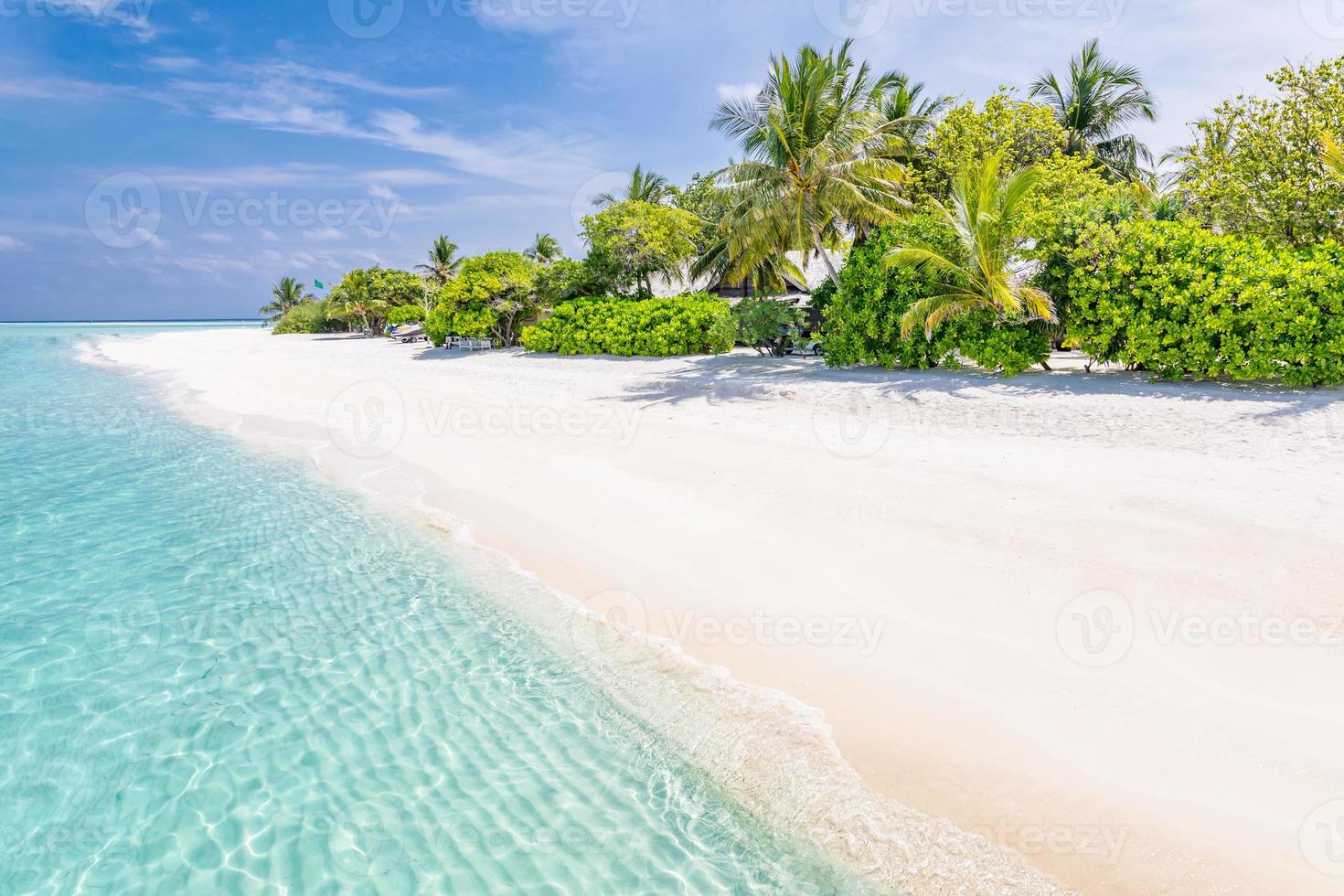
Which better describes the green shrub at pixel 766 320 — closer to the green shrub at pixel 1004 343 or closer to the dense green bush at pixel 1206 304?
the green shrub at pixel 1004 343

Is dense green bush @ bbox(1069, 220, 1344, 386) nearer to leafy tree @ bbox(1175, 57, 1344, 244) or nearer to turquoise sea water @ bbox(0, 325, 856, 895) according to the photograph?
leafy tree @ bbox(1175, 57, 1344, 244)

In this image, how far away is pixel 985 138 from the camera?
18.3 m

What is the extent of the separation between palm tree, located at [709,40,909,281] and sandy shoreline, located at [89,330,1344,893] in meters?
7.25

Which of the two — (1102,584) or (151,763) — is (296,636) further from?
(1102,584)

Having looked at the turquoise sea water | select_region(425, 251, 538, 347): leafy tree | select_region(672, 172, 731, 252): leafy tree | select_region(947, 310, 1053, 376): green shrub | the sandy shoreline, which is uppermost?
select_region(672, 172, 731, 252): leafy tree

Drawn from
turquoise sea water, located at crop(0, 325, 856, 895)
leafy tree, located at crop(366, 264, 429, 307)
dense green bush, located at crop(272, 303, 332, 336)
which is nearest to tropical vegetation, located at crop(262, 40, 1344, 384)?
turquoise sea water, located at crop(0, 325, 856, 895)

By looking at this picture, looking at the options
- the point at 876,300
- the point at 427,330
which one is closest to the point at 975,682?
the point at 876,300

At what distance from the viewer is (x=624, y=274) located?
24.5 meters

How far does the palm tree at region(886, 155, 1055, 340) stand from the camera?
13273 mm

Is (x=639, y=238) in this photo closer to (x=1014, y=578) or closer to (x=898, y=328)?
(x=898, y=328)

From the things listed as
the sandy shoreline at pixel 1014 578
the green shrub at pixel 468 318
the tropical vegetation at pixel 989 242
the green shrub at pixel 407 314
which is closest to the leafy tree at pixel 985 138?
the tropical vegetation at pixel 989 242

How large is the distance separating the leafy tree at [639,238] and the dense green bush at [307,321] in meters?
52.3

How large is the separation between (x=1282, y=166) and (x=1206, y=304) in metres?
5.11

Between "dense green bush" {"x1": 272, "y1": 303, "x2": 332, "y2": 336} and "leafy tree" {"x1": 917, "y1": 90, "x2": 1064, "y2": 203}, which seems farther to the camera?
"dense green bush" {"x1": 272, "y1": 303, "x2": 332, "y2": 336}
